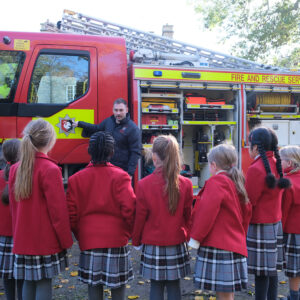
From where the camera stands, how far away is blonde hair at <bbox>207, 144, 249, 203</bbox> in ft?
8.39

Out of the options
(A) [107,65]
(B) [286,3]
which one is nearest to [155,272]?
(A) [107,65]

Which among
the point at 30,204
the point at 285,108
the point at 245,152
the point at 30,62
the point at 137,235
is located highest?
the point at 30,62

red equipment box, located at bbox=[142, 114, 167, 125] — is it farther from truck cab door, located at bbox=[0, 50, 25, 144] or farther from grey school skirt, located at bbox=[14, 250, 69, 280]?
grey school skirt, located at bbox=[14, 250, 69, 280]

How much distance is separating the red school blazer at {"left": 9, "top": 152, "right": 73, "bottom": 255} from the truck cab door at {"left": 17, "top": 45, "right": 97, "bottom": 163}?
7.33 feet

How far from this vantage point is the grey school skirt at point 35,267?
2453 millimetres

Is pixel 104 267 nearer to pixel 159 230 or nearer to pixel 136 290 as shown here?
pixel 159 230

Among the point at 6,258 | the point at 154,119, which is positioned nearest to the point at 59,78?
the point at 154,119

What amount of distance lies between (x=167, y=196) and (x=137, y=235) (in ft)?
1.31

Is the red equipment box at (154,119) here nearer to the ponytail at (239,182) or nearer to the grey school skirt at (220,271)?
the ponytail at (239,182)

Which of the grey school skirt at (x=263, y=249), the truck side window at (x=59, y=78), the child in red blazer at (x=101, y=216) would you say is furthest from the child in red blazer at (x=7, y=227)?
the grey school skirt at (x=263, y=249)

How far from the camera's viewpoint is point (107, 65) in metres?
4.83

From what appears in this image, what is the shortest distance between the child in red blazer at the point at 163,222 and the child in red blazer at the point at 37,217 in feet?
→ 1.93

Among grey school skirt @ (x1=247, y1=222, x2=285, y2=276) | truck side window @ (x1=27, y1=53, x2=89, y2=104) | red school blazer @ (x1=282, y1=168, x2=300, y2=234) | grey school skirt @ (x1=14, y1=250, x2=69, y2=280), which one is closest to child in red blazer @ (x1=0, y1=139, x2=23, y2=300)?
grey school skirt @ (x1=14, y1=250, x2=69, y2=280)

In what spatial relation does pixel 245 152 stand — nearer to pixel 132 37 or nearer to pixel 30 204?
pixel 132 37
